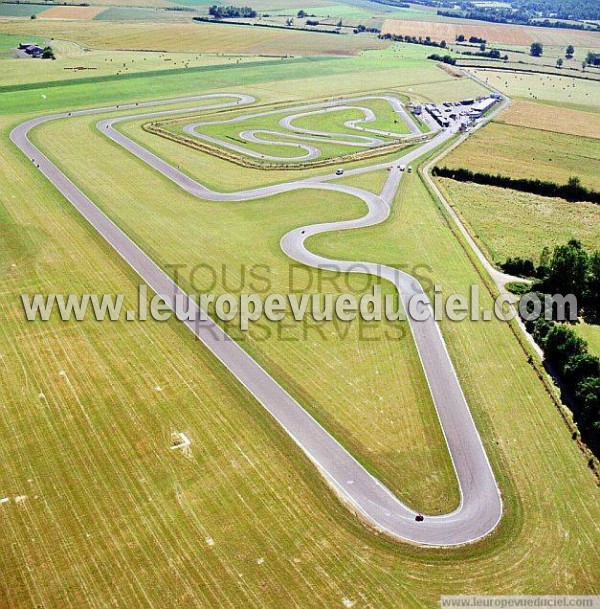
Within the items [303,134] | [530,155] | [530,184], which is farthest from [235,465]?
[530,155]

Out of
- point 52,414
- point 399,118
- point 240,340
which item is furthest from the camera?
point 399,118

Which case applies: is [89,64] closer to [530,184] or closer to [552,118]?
[552,118]

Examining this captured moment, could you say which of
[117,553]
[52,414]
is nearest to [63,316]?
[52,414]

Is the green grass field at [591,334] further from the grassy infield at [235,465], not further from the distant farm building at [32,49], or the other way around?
the distant farm building at [32,49]

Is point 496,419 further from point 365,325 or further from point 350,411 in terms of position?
point 365,325

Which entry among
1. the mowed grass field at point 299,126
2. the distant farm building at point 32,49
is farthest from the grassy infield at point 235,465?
the distant farm building at point 32,49

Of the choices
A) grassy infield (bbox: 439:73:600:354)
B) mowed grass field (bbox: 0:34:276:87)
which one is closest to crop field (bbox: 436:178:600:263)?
grassy infield (bbox: 439:73:600:354)
